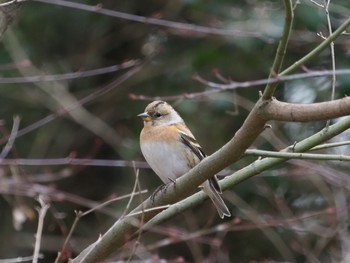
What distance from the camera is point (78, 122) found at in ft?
24.5

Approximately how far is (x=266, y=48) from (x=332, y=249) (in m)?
1.61

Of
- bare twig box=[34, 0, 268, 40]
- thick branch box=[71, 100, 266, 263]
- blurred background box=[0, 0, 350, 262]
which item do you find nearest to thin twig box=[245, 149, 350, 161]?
thick branch box=[71, 100, 266, 263]

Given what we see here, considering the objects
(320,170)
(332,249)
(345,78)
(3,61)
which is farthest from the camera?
(3,61)

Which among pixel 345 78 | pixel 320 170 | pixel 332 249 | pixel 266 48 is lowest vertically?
pixel 332 249

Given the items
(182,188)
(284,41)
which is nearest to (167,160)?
(182,188)

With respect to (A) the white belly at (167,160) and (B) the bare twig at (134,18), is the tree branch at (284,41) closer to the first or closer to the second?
(A) the white belly at (167,160)

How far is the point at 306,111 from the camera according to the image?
276 cm

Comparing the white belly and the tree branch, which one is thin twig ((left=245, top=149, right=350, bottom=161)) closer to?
the tree branch

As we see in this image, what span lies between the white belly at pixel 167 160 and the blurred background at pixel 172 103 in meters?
1.82

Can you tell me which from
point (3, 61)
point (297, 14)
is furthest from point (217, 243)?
point (3, 61)

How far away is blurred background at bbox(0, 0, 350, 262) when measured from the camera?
673 cm

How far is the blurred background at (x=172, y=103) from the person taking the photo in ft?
22.1

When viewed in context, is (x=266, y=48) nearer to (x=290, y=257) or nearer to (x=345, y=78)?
(x=345, y=78)

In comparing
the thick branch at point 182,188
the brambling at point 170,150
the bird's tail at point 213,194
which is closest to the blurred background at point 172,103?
the brambling at point 170,150
